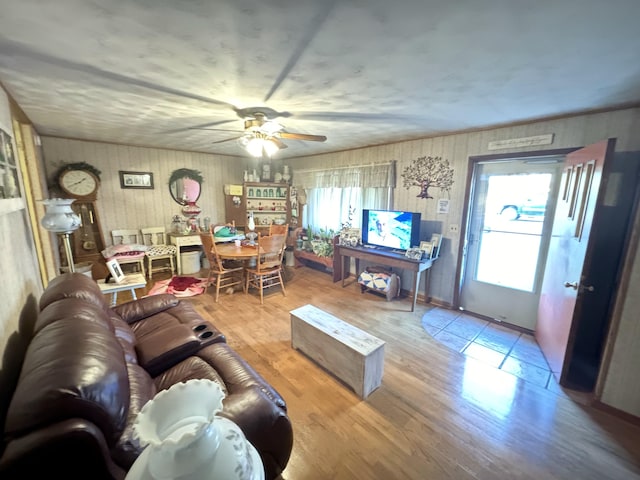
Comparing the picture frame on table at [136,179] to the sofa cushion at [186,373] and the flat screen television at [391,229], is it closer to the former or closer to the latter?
the flat screen television at [391,229]

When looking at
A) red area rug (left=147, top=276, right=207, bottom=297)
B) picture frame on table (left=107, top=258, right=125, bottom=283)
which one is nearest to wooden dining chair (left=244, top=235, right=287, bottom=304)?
red area rug (left=147, top=276, right=207, bottom=297)

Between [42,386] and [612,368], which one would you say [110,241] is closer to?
[42,386]

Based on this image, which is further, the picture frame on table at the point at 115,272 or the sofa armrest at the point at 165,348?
the picture frame on table at the point at 115,272

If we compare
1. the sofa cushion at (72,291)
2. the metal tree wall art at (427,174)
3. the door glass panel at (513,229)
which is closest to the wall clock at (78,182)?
the sofa cushion at (72,291)

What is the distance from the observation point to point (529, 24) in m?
1.15

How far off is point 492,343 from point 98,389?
10.5ft

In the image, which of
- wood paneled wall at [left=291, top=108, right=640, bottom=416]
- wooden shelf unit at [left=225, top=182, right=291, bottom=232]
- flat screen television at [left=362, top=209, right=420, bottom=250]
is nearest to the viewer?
wood paneled wall at [left=291, top=108, right=640, bottom=416]

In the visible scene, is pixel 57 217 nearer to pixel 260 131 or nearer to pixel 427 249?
pixel 260 131

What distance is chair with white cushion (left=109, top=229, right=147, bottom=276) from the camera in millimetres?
4051

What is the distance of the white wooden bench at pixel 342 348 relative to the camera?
6.54 feet

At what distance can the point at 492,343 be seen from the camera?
2742 mm

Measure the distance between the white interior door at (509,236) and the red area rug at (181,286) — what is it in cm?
376

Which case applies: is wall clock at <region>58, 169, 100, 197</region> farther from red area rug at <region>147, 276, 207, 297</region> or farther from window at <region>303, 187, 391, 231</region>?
window at <region>303, 187, 391, 231</region>

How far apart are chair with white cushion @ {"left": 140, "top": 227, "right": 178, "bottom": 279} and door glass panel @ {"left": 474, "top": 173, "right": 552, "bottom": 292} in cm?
479
